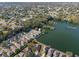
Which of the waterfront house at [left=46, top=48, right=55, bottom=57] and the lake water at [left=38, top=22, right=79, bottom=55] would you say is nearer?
the waterfront house at [left=46, top=48, right=55, bottom=57]

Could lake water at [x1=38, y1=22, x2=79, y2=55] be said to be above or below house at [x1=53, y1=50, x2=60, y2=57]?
above

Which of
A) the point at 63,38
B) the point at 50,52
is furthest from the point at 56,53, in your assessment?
Answer: the point at 63,38

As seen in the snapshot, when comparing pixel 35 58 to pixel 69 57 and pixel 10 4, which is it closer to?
pixel 69 57

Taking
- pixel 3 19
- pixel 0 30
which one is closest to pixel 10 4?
pixel 3 19

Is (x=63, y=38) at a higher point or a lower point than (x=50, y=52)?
higher

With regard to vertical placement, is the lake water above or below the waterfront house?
above

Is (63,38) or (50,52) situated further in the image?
(63,38)

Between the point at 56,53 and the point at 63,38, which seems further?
the point at 63,38

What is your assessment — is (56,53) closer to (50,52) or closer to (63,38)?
(50,52)
